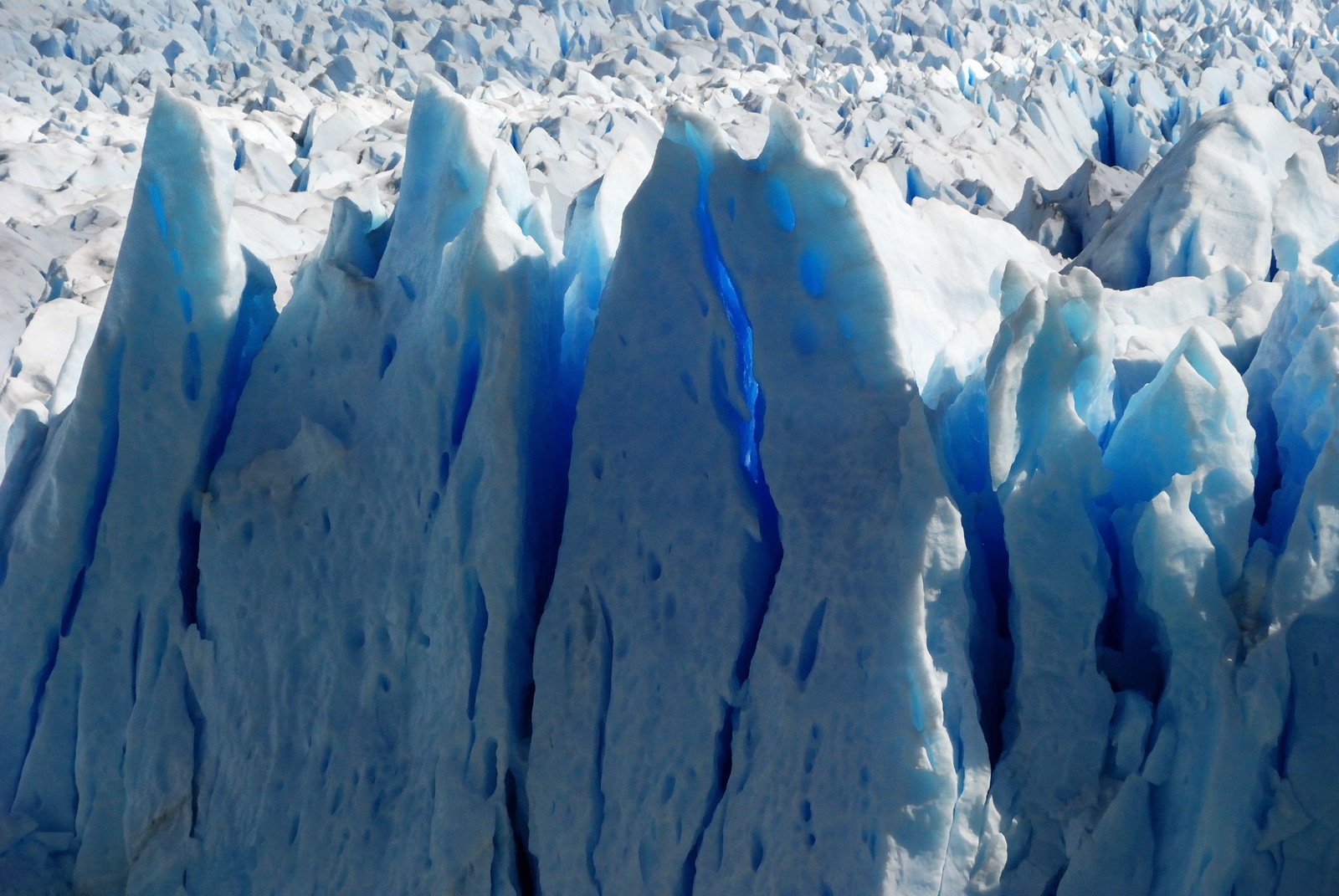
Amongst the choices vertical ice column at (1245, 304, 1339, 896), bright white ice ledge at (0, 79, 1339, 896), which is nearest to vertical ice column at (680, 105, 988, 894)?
bright white ice ledge at (0, 79, 1339, 896)

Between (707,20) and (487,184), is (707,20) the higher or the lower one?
the lower one

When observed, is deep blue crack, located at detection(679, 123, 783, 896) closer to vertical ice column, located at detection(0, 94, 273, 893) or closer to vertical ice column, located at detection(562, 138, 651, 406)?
vertical ice column, located at detection(562, 138, 651, 406)

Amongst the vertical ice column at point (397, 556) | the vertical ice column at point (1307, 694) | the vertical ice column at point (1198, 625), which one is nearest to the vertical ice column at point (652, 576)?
the vertical ice column at point (397, 556)

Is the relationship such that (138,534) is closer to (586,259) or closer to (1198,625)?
(586,259)

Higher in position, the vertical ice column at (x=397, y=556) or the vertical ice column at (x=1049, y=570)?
the vertical ice column at (x=1049, y=570)

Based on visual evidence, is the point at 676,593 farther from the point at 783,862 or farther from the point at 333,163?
the point at 333,163

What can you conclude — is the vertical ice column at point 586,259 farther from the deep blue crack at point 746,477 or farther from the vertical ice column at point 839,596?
the vertical ice column at point 839,596

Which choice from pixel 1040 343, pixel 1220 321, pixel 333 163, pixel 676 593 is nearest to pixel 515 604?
pixel 676 593
